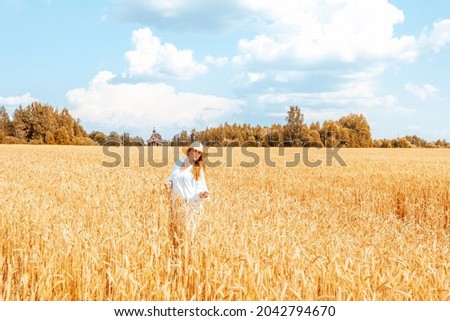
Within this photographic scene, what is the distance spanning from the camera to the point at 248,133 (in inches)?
4242

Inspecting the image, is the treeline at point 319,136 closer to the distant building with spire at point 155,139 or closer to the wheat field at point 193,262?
the distant building with spire at point 155,139

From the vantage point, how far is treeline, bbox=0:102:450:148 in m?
89.4

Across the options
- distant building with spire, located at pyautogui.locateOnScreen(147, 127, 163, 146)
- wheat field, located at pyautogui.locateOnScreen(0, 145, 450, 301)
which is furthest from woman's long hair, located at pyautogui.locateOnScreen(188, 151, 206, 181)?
distant building with spire, located at pyautogui.locateOnScreen(147, 127, 163, 146)

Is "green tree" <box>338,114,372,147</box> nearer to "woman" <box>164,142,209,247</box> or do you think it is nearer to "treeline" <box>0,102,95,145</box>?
"treeline" <box>0,102,95,145</box>

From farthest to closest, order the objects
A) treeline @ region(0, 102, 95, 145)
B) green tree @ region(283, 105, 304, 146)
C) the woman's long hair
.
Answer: treeline @ region(0, 102, 95, 145) < green tree @ region(283, 105, 304, 146) < the woman's long hair

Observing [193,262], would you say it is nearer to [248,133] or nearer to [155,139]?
[155,139]

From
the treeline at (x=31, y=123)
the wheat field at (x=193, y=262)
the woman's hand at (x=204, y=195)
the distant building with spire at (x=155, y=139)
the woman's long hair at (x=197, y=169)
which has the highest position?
the treeline at (x=31, y=123)

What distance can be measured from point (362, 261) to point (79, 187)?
25.4 feet

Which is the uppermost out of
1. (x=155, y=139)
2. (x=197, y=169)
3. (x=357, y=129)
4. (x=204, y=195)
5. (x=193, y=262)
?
(x=357, y=129)

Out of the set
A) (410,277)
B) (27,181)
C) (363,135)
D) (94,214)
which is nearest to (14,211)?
(94,214)

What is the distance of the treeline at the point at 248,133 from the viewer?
→ 89.4 m

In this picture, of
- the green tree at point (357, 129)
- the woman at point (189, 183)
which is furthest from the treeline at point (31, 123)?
the woman at point (189, 183)

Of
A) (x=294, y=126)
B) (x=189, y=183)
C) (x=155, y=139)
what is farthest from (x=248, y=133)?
(x=189, y=183)

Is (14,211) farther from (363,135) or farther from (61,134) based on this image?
(363,135)
